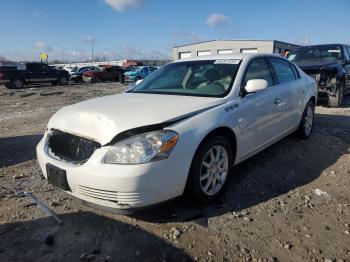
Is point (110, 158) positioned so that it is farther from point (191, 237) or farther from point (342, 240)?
point (342, 240)

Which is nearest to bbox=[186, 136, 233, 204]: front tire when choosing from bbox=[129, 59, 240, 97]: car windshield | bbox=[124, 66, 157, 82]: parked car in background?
bbox=[129, 59, 240, 97]: car windshield

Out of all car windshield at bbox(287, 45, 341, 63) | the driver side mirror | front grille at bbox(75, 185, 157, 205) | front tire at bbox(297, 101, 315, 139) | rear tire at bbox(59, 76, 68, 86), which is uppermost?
car windshield at bbox(287, 45, 341, 63)

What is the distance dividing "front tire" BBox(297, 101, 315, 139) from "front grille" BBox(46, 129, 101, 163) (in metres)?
3.92

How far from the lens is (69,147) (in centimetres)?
311

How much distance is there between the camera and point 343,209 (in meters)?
3.43

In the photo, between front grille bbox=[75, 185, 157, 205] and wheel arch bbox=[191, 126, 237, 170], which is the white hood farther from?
front grille bbox=[75, 185, 157, 205]

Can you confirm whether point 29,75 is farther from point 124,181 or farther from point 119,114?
point 124,181

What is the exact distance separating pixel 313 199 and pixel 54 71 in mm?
23666

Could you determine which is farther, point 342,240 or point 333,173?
point 333,173

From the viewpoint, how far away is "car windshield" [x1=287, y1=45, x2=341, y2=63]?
384 inches

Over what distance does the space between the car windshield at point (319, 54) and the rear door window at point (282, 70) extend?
5.08 meters

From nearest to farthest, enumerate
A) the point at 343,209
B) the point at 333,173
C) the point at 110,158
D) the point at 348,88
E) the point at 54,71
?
the point at 110,158
the point at 343,209
the point at 333,173
the point at 348,88
the point at 54,71

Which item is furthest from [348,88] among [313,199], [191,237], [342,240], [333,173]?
[191,237]

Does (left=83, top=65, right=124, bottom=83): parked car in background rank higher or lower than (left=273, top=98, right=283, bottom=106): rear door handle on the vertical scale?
higher
